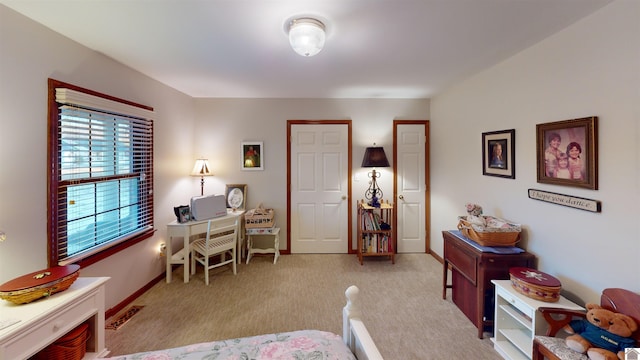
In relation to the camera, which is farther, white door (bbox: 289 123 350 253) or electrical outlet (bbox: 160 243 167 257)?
white door (bbox: 289 123 350 253)

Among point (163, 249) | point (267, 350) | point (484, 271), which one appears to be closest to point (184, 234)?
point (163, 249)

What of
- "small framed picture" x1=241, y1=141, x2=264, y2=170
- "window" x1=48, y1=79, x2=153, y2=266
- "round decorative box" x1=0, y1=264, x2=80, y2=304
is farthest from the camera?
"small framed picture" x1=241, y1=141, x2=264, y2=170

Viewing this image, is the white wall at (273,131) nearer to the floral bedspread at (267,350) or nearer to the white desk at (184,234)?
the white desk at (184,234)

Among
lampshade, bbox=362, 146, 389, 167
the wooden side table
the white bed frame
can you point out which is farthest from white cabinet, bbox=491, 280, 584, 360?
the wooden side table

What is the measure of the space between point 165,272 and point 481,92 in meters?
4.28

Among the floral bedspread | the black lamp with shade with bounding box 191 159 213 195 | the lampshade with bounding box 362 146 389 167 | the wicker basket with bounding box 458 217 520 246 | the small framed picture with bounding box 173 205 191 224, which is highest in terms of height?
the lampshade with bounding box 362 146 389 167

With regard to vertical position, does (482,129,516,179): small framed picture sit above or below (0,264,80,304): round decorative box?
above

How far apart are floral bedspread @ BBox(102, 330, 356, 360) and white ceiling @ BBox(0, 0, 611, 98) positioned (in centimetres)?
184

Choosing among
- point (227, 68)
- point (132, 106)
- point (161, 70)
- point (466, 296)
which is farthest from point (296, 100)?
point (466, 296)

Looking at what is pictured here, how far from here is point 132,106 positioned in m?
2.52

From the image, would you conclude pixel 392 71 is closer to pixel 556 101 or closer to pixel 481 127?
pixel 481 127

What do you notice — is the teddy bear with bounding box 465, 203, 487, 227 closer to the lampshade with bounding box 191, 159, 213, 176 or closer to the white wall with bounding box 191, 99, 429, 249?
the white wall with bounding box 191, 99, 429, 249

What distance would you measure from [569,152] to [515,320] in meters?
1.32

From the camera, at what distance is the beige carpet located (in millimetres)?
2000
